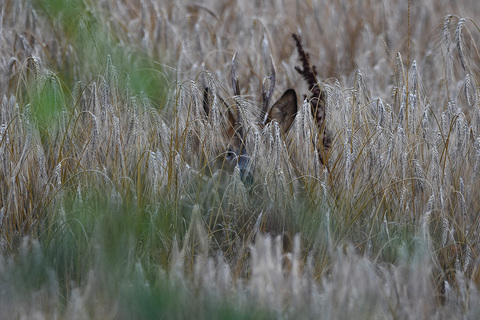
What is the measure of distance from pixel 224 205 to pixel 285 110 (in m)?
0.44

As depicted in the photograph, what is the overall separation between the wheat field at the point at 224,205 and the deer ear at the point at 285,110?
78mm

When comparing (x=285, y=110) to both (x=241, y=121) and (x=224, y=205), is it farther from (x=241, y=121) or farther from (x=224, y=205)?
(x=224, y=205)

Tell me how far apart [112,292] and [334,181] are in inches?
36.2

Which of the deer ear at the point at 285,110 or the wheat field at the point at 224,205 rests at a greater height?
the deer ear at the point at 285,110

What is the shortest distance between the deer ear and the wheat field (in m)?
0.08

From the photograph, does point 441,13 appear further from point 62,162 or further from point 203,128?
point 62,162

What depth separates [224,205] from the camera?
82.7 inches

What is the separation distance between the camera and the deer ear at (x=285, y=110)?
2.22 metres

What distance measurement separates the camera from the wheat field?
1.44 m

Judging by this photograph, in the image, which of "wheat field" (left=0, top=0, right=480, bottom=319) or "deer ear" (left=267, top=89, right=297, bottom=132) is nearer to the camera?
"wheat field" (left=0, top=0, right=480, bottom=319)

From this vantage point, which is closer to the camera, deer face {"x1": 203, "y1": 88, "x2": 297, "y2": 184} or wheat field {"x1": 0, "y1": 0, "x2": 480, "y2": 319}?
wheat field {"x1": 0, "y1": 0, "x2": 480, "y2": 319}

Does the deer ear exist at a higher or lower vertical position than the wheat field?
higher

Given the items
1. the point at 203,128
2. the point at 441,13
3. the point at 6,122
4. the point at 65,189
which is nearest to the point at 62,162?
the point at 65,189

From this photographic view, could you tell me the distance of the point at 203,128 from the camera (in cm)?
200
